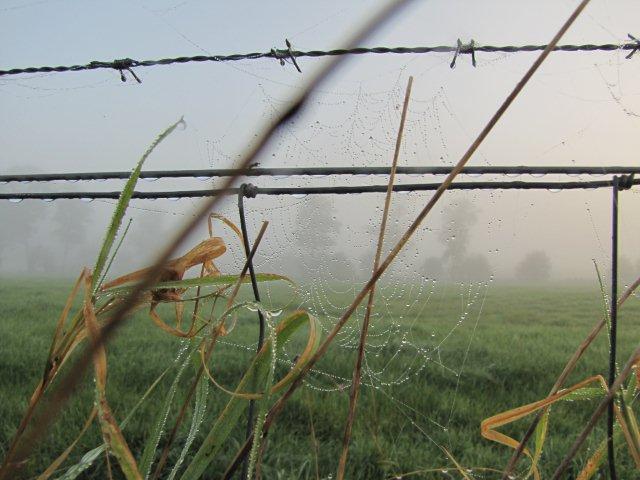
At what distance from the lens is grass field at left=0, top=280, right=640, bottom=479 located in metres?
2.62

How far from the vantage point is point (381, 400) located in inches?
139

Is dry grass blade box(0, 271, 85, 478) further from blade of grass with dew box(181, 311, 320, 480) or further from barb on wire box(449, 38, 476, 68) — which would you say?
barb on wire box(449, 38, 476, 68)

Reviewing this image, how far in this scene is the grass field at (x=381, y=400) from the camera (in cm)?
262

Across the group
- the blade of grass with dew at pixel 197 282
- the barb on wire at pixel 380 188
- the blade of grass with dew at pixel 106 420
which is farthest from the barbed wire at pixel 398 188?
the blade of grass with dew at pixel 106 420

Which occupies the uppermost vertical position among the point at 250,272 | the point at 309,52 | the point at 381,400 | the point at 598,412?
the point at 309,52

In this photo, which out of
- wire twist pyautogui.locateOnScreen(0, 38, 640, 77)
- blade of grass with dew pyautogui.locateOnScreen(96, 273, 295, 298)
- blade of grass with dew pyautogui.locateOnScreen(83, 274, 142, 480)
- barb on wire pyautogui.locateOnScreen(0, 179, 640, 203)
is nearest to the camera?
blade of grass with dew pyautogui.locateOnScreen(83, 274, 142, 480)

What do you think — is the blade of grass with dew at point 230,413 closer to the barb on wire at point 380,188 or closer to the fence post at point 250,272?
the fence post at point 250,272

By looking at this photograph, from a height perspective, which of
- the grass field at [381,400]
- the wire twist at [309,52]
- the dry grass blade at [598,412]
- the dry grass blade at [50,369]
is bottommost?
the grass field at [381,400]

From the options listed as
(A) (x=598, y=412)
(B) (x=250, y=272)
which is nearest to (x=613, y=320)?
(A) (x=598, y=412)

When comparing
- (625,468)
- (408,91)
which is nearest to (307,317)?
(408,91)

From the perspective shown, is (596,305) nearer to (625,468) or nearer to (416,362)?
(416,362)

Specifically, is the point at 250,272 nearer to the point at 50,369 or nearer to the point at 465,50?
the point at 50,369

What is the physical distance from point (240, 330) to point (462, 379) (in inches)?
148

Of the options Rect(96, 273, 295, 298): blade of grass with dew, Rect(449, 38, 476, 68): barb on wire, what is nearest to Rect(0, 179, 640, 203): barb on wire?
Rect(96, 273, 295, 298): blade of grass with dew
